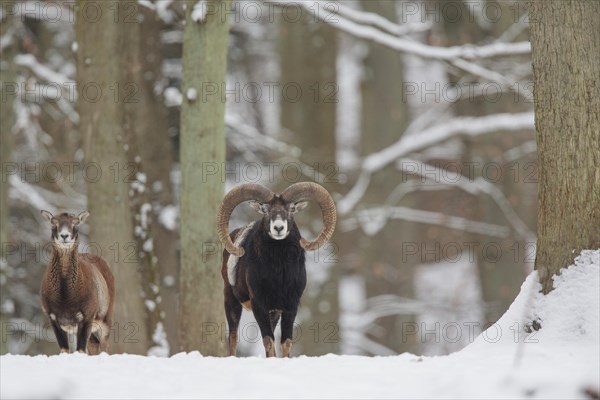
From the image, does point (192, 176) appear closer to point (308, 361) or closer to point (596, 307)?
point (308, 361)

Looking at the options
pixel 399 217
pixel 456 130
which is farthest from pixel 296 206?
pixel 399 217

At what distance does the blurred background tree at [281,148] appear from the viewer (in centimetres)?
1605

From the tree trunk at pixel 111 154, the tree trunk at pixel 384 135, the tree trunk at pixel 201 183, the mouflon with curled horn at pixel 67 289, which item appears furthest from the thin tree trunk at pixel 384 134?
the mouflon with curled horn at pixel 67 289

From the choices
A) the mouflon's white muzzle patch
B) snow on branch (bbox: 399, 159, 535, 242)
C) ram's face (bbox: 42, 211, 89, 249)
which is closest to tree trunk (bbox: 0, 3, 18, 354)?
ram's face (bbox: 42, 211, 89, 249)

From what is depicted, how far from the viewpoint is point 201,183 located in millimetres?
14555

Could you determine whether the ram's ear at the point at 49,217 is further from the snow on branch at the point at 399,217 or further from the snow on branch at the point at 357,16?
the snow on branch at the point at 399,217

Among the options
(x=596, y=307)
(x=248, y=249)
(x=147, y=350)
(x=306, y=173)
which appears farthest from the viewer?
(x=306, y=173)

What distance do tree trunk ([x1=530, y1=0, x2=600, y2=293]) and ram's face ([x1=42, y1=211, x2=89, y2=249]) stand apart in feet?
16.5

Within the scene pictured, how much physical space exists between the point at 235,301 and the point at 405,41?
19.9 ft

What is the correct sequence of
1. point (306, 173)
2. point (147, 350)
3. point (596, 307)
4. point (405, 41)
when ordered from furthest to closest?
1. point (306, 173)
2. point (405, 41)
3. point (147, 350)
4. point (596, 307)

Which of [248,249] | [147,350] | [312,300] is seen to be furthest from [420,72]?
[248,249]

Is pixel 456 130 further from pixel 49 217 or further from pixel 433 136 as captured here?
pixel 49 217

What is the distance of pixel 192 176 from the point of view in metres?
14.6

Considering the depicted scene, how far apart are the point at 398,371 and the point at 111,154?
804cm
